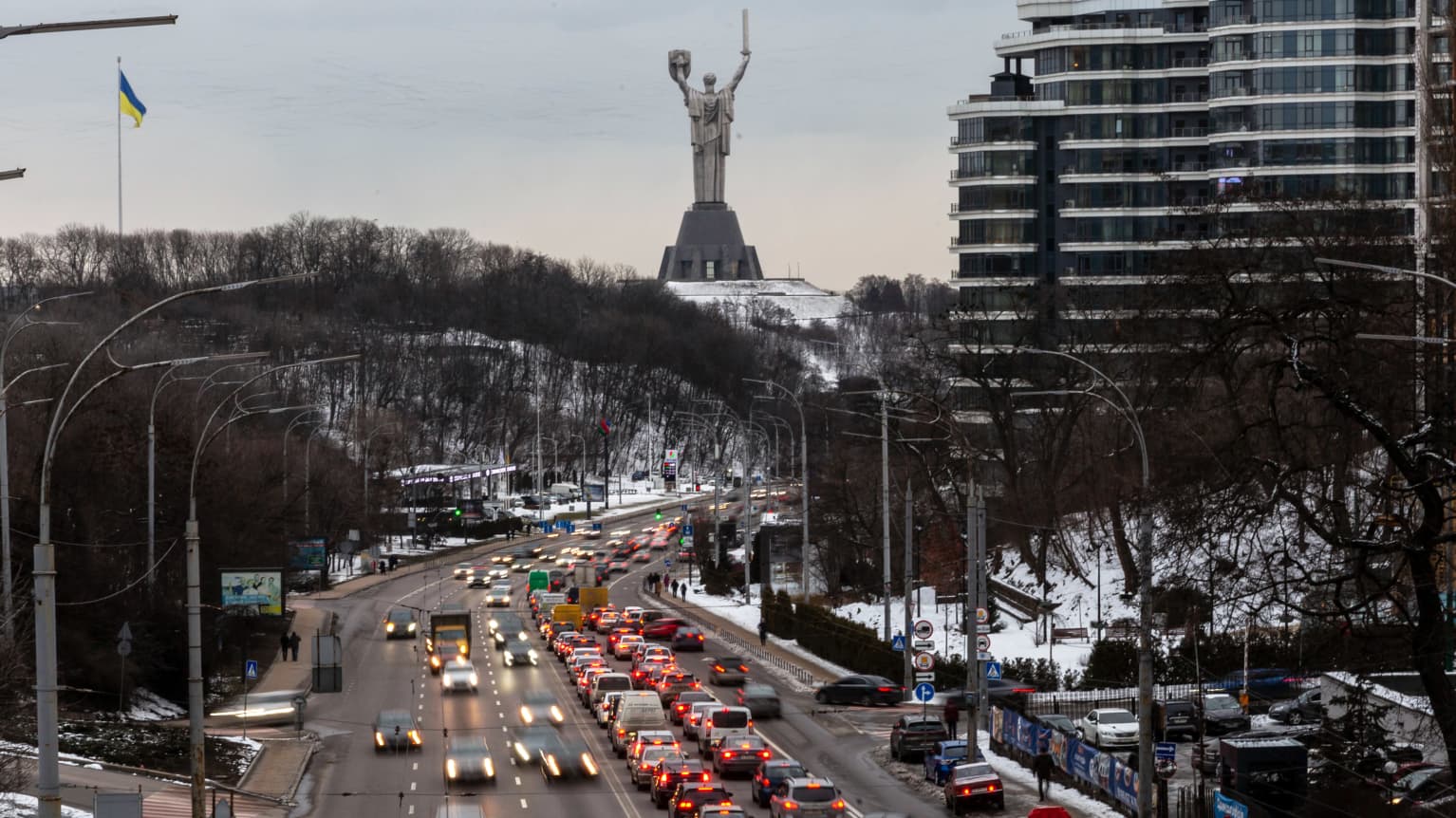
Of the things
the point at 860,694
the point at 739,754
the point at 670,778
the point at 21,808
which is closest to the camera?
the point at 21,808

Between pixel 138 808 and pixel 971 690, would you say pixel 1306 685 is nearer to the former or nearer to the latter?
pixel 971 690

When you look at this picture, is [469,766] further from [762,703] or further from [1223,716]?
[1223,716]

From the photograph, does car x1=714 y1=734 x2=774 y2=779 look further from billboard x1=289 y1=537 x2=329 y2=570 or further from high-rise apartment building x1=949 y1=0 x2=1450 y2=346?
high-rise apartment building x1=949 y1=0 x2=1450 y2=346

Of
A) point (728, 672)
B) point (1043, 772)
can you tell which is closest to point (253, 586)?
point (728, 672)

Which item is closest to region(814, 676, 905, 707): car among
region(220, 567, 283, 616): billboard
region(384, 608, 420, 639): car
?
region(220, 567, 283, 616): billboard

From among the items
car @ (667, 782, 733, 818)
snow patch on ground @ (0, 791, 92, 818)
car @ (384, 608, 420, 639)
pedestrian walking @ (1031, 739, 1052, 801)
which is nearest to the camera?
snow patch on ground @ (0, 791, 92, 818)

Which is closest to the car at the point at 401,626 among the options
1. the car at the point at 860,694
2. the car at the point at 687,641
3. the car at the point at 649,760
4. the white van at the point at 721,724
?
the car at the point at 687,641
